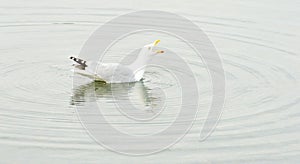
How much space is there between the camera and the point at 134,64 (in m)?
14.3

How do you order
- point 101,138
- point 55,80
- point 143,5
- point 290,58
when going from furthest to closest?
point 143,5 → point 290,58 → point 55,80 → point 101,138

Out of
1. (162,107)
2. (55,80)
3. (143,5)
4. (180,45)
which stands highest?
(143,5)

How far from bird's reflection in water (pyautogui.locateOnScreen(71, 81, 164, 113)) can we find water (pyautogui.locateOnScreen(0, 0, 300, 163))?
19 millimetres

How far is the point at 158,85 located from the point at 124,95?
838 mm

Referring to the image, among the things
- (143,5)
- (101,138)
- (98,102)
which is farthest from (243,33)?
(101,138)

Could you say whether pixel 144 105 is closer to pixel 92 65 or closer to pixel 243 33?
pixel 92 65

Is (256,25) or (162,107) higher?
(256,25)

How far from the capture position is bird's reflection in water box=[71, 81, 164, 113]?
1257cm

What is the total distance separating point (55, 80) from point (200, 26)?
17.1 ft

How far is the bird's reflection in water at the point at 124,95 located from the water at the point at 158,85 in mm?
19

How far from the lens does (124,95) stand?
43.0ft

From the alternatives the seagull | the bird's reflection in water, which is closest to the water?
the bird's reflection in water

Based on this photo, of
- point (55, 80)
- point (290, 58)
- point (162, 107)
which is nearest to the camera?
point (162, 107)

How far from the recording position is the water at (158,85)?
34.8ft
